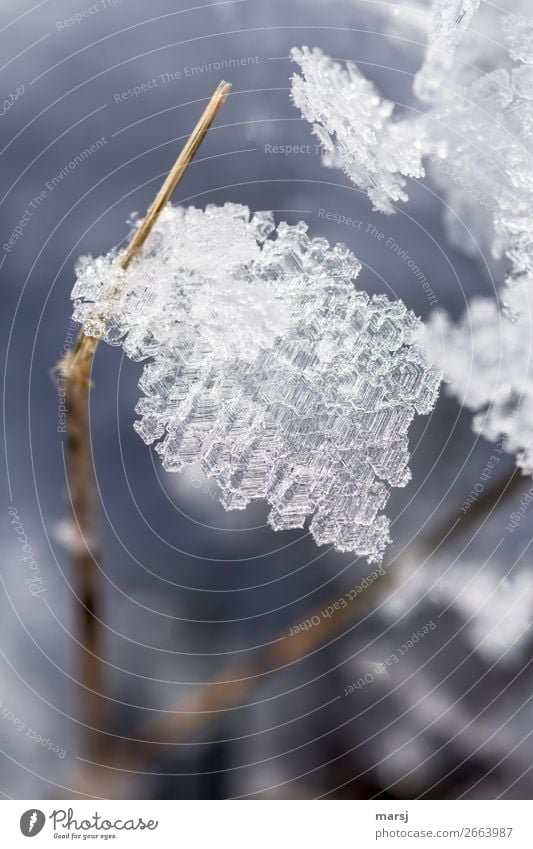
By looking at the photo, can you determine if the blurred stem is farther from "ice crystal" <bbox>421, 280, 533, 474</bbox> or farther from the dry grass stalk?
"ice crystal" <bbox>421, 280, 533, 474</bbox>

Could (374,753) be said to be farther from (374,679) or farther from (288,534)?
(288,534)

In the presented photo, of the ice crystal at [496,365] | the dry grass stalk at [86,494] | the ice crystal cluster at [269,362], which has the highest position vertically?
the ice crystal at [496,365]

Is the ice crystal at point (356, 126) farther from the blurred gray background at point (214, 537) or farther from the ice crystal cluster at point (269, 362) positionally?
the ice crystal cluster at point (269, 362)

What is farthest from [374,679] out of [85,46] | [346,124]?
[85,46]

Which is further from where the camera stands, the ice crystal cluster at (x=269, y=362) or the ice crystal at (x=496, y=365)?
the ice crystal at (x=496, y=365)
